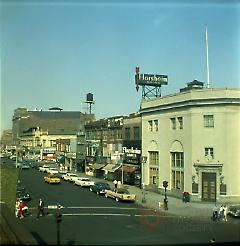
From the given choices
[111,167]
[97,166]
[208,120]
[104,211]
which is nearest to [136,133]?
[111,167]

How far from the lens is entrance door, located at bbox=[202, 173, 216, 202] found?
44.1m

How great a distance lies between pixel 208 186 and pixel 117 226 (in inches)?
690

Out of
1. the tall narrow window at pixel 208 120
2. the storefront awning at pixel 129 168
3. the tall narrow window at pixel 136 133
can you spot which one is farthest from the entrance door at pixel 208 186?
the tall narrow window at pixel 136 133

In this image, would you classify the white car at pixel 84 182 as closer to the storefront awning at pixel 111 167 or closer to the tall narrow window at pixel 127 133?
the storefront awning at pixel 111 167

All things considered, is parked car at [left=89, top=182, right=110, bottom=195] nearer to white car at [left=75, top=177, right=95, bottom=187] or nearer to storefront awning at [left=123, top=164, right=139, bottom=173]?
white car at [left=75, top=177, right=95, bottom=187]

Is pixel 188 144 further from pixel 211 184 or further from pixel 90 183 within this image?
pixel 90 183

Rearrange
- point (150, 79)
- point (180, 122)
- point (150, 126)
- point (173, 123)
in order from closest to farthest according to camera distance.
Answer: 1. point (180, 122)
2. point (173, 123)
3. point (150, 126)
4. point (150, 79)

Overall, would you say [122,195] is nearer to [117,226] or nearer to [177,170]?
[177,170]

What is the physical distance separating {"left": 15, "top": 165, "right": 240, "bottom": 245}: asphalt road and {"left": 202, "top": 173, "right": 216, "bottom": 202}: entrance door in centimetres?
783

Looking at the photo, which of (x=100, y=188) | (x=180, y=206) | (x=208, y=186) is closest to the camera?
(x=180, y=206)

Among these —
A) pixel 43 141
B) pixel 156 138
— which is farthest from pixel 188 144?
pixel 43 141

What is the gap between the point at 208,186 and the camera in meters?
44.3

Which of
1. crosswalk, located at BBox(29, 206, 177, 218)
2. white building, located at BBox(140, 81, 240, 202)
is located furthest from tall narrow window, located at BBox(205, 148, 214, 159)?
crosswalk, located at BBox(29, 206, 177, 218)

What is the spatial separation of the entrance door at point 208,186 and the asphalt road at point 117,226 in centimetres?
783
